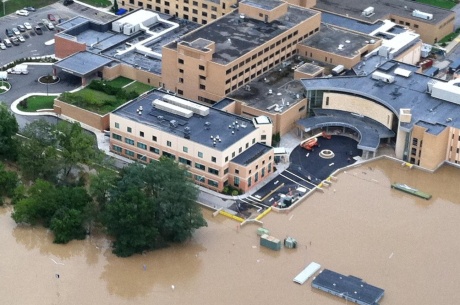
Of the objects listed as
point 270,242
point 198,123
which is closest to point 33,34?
point 198,123

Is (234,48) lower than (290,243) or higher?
higher

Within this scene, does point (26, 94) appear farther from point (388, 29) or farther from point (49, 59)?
point (388, 29)

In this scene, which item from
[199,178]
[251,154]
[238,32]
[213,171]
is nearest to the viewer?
[213,171]

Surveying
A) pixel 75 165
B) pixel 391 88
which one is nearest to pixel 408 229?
pixel 391 88

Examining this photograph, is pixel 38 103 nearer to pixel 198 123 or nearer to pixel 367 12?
pixel 198 123

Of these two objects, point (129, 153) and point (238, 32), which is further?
point (238, 32)

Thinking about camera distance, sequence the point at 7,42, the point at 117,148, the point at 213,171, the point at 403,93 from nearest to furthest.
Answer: the point at 213,171
the point at 117,148
the point at 403,93
the point at 7,42

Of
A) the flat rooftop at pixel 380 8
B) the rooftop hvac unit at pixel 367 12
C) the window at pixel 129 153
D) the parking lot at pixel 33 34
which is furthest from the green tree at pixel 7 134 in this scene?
the rooftop hvac unit at pixel 367 12

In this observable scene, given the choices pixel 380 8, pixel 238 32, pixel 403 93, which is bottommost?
pixel 380 8
